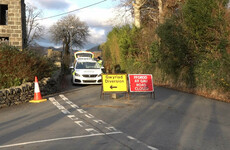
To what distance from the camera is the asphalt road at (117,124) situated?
5727mm

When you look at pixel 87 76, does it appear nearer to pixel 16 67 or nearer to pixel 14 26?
pixel 16 67

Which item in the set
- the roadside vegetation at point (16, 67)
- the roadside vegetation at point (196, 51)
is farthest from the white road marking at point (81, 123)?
the roadside vegetation at point (196, 51)

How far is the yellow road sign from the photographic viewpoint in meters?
11.9

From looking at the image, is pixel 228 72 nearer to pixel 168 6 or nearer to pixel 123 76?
pixel 123 76

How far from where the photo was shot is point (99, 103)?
10.8m

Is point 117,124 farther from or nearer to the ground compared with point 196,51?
nearer to the ground

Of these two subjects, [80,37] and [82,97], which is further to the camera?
[80,37]

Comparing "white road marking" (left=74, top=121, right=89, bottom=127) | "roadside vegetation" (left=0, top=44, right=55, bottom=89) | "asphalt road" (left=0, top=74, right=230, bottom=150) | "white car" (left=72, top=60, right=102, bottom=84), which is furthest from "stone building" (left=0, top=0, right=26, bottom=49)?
"white road marking" (left=74, top=121, right=89, bottom=127)

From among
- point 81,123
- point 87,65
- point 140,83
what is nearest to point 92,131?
point 81,123

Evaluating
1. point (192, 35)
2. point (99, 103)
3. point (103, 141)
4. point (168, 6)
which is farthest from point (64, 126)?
point (168, 6)

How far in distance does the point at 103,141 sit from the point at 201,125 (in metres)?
2.98

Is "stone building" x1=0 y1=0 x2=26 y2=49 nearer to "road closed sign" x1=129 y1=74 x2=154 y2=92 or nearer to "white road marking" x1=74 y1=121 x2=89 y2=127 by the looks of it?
"road closed sign" x1=129 y1=74 x2=154 y2=92

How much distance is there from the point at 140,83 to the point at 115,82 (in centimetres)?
106

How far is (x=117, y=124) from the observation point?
746 cm
